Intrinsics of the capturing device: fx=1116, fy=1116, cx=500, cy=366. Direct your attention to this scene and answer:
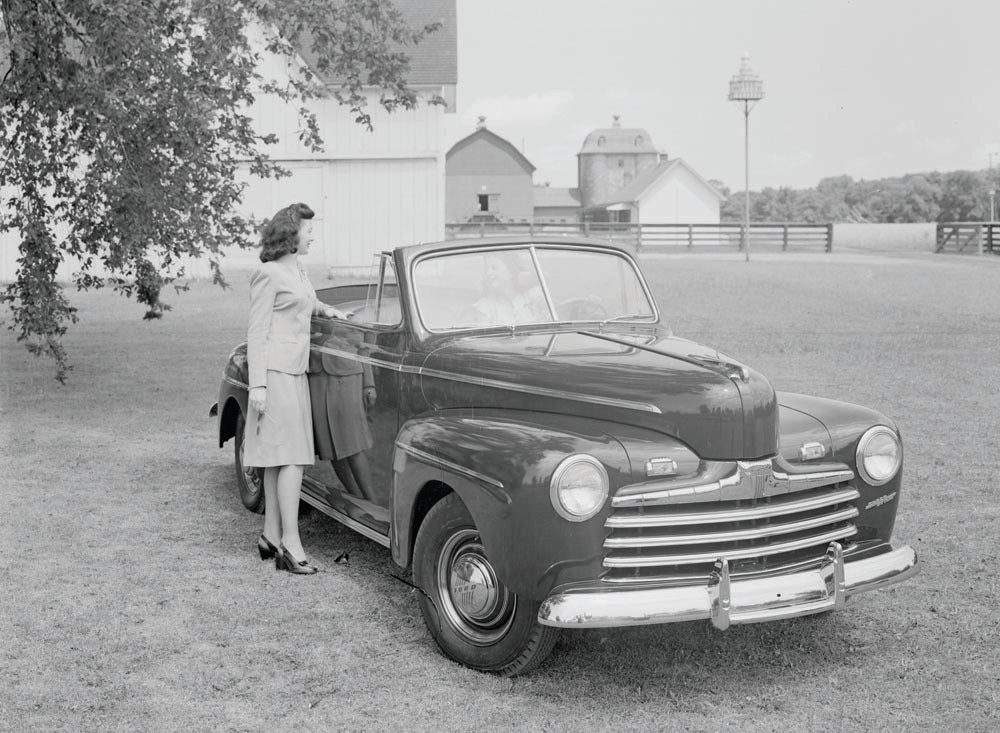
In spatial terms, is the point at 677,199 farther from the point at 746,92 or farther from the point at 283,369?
the point at 283,369

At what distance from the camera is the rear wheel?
6.79m

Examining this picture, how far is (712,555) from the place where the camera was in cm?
404

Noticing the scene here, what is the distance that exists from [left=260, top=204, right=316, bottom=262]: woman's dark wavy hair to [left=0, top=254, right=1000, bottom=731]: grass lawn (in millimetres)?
1630

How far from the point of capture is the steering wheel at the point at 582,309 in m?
5.27

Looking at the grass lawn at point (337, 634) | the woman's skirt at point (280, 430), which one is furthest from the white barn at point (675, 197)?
A: the woman's skirt at point (280, 430)

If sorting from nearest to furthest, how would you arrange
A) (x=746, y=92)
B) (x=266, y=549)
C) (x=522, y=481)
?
(x=522, y=481) → (x=266, y=549) → (x=746, y=92)

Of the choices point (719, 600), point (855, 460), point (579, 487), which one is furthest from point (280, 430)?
point (855, 460)

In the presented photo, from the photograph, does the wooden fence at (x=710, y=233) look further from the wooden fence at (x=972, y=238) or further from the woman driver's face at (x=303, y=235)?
the woman driver's face at (x=303, y=235)

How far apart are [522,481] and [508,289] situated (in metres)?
1.51

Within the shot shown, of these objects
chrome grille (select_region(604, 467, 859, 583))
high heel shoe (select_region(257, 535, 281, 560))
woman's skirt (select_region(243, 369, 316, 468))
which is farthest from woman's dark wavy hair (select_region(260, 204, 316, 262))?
chrome grille (select_region(604, 467, 859, 583))

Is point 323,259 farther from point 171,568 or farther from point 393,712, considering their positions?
point 393,712

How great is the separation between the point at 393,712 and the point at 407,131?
83.0 ft

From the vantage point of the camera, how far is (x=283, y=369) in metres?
5.58

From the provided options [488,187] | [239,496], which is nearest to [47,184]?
[239,496]
